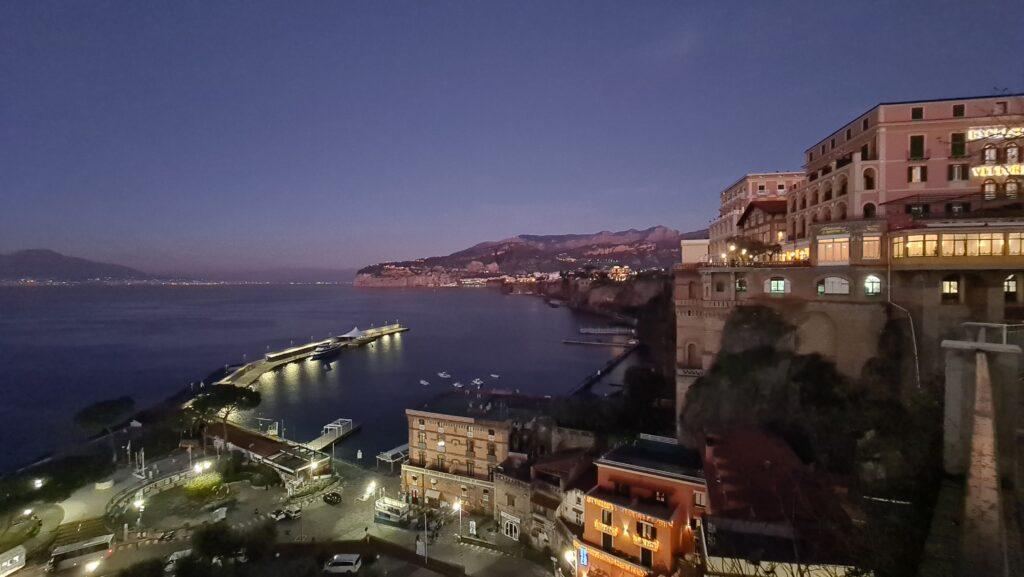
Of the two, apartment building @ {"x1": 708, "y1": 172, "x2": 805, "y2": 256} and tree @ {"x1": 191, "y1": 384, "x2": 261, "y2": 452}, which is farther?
apartment building @ {"x1": 708, "y1": 172, "x2": 805, "y2": 256}

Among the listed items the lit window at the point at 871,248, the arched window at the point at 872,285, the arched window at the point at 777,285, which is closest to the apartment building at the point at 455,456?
the arched window at the point at 777,285

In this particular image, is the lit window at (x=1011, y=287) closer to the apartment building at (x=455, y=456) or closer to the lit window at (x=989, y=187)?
the lit window at (x=989, y=187)

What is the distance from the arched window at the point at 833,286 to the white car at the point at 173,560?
685 inches

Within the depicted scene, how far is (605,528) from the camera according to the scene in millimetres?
10961

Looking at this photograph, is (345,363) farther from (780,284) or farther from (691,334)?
(780,284)

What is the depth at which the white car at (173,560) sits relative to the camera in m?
11.2

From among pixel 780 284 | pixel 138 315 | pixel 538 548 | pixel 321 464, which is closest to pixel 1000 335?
pixel 780 284

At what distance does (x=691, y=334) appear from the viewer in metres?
17.3

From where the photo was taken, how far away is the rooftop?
11.1m

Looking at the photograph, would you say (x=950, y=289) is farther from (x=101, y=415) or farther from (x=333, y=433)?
(x=101, y=415)

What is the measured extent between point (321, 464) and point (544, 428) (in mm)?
8354

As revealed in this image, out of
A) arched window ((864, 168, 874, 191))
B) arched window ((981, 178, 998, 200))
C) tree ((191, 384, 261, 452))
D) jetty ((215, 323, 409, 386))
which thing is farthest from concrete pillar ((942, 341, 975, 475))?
jetty ((215, 323, 409, 386))

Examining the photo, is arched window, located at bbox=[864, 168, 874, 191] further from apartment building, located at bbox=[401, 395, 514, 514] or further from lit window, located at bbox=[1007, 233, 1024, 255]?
apartment building, located at bbox=[401, 395, 514, 514]

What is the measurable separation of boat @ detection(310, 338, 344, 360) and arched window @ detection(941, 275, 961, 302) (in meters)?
44.9
